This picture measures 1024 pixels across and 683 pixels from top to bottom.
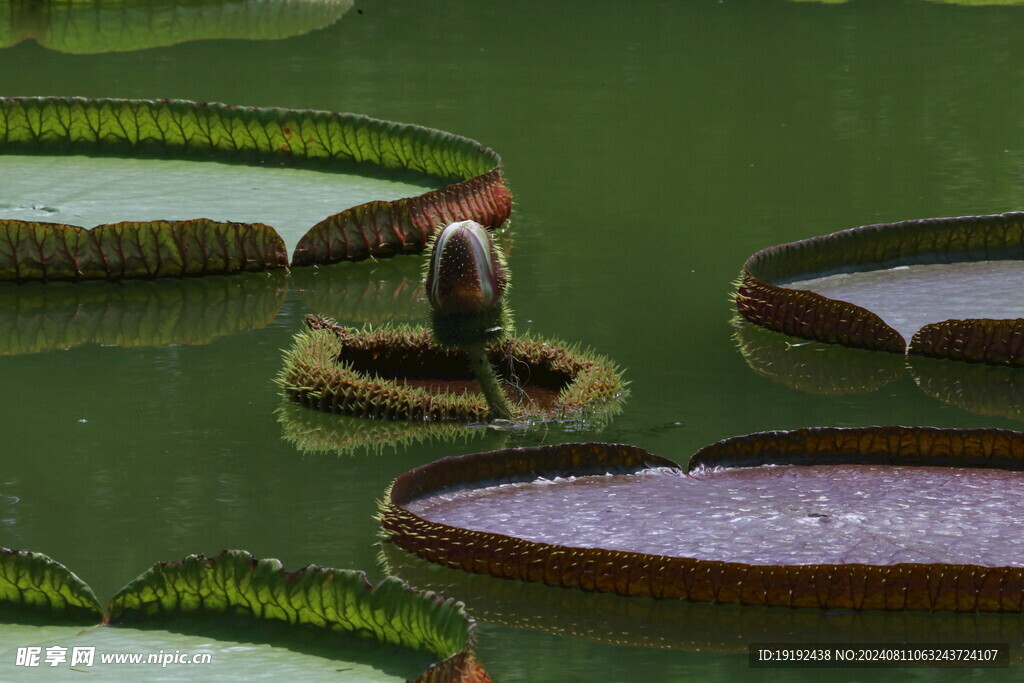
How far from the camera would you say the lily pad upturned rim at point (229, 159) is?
404 inches

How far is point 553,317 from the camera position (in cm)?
959

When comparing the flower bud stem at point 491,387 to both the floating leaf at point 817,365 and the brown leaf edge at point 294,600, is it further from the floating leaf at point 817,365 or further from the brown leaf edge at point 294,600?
the brown leaf edge at point 294,600

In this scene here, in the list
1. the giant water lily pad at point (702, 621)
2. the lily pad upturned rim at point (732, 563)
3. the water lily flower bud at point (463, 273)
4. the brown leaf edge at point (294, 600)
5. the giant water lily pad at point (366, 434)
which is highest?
the water lily flower bud at point (463, 273)

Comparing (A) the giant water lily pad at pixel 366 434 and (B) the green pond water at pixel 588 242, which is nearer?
(B) the green pond water at pixel 588 242

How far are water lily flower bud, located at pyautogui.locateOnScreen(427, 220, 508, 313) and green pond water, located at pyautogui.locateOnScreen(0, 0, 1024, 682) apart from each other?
0.57 m

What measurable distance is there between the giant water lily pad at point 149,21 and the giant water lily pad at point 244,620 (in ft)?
41.0

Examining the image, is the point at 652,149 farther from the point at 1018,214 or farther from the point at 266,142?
the point at 1018,214

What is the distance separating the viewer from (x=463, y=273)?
7500 millimetres

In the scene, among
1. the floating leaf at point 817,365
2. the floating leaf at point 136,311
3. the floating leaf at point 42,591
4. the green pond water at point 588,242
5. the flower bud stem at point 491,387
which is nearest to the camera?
the floating leaf at point 42,591

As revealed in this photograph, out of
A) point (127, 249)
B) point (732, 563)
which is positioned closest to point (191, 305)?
point (127, 249)

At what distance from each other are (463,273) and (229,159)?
553cm

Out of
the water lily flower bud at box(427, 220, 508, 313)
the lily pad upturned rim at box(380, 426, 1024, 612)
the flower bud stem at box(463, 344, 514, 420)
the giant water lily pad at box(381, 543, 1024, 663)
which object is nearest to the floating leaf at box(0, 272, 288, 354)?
the flower bud stem at box(463, 344, 514, 420)

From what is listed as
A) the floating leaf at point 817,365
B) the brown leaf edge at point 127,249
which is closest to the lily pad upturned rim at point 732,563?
the floating leaf at point 817,365

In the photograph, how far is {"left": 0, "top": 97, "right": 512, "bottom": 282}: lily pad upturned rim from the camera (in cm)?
1027
